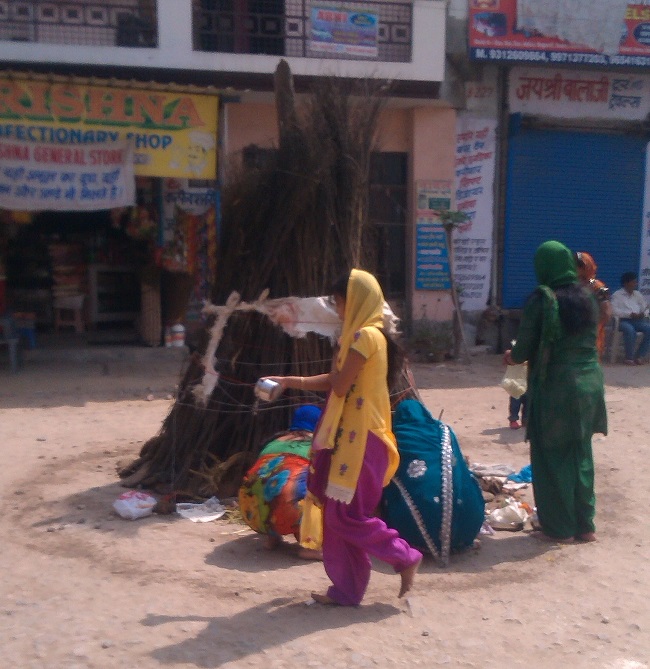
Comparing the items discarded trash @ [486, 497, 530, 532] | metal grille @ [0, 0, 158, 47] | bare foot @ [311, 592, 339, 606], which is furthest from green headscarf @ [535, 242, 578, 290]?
metal grille @ [0, 0, 158, 47]

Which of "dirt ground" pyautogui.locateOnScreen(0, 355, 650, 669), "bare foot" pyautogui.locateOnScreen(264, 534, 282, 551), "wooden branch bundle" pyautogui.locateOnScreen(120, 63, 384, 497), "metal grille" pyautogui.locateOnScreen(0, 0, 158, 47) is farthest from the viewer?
"metal grille" pyautogui.locateOnScreen(0, 0, 158, 47)

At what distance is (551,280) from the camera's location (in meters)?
4.61

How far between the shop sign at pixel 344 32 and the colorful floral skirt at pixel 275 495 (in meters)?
7.98

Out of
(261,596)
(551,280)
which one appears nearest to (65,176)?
(551,280)

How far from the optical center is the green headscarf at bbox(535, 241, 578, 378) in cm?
445

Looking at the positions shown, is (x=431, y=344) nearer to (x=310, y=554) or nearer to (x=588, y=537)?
(x=588, y=537)

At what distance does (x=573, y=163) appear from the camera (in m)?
12.5

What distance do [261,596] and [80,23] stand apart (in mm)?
8600

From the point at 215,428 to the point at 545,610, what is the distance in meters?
2.31

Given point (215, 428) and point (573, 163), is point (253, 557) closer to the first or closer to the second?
point (215, 428)

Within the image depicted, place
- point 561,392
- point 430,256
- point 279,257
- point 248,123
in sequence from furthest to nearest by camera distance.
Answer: point 430,256, point 248,123, point 279,257, point 561,392

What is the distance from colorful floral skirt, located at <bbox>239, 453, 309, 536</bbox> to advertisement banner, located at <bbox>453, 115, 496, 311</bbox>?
26.3ft

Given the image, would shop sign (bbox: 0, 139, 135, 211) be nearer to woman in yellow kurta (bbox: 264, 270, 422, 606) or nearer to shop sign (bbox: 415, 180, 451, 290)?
shop sign (bbox: 415, 180, 451, 290)

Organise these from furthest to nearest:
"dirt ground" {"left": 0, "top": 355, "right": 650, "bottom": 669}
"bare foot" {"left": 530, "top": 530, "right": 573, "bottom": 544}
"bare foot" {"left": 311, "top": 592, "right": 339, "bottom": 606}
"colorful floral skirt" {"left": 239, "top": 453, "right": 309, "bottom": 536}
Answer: "bare foot" {"left": 530, "top": 530, "right": 573, "bottom": 544}
"colorful floral skirt" {"left": 239, "top": 453, "right": 309, "bottom": 536}
"bare foot" {"left": 311, "top": 592, "right": 339, "bottom": 606}
"dirt ground" {"left": 0, "top": 355, "right": 650, "bottom": 669}
